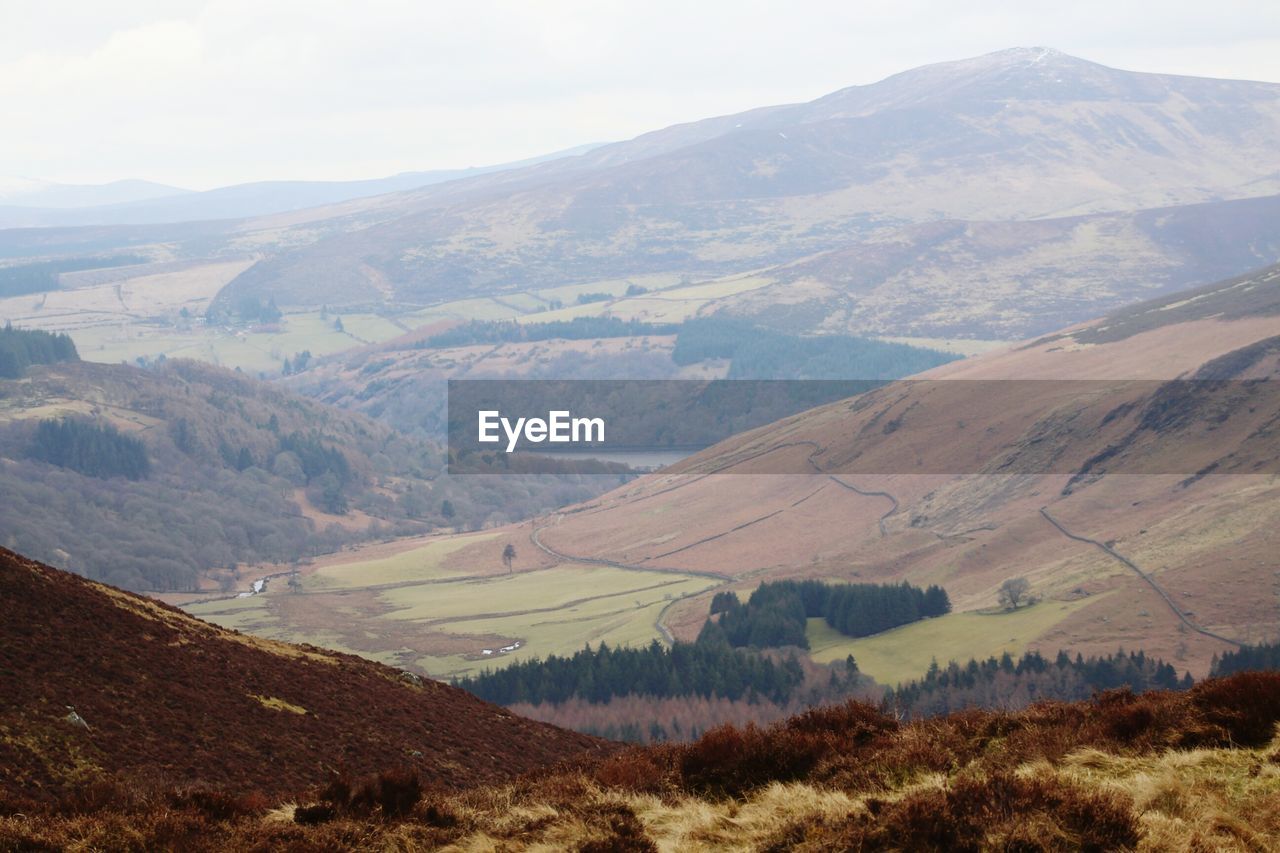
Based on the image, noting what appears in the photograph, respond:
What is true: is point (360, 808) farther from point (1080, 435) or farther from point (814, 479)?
point (814, 479)

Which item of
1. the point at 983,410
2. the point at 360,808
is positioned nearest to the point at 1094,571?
the point at 983,410

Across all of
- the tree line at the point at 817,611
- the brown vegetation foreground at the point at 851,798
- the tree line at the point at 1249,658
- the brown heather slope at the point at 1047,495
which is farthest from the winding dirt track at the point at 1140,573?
the brown vegetation foreground at the point at 851,798

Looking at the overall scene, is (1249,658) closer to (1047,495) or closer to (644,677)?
(644,677)

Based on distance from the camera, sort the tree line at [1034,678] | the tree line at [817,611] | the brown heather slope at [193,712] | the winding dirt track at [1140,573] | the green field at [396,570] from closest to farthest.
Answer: the brown heather slope at [193,712]
the tree line at [1034,678]
the winding dirt track at [1140,573]
the tree line at [817,611]
the green field at [396,570]

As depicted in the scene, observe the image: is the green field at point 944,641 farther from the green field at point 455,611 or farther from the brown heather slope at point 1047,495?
the green field at point 455,611

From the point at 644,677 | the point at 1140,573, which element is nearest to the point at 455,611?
the point at 644,677

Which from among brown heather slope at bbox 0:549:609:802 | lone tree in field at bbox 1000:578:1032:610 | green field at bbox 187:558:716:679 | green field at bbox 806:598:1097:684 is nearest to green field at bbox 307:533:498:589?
green field at bbox 187:558:716:679
